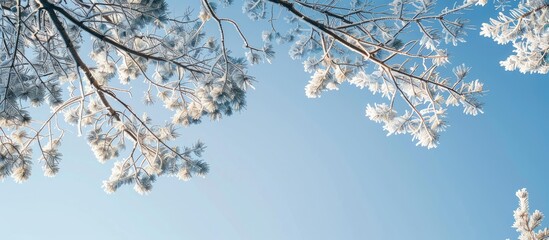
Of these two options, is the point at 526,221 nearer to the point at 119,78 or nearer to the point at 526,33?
the point at 526,33

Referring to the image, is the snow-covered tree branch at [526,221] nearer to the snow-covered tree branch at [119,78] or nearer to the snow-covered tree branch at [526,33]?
the snow-covered tree branch at [526,33]

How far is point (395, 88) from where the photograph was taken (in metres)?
3.84

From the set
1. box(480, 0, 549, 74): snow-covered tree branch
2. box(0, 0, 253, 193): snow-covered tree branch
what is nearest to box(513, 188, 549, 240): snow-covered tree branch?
box(480, 0, 549, 74): snow-covered tree branch

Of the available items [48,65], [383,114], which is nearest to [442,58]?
[383,114]

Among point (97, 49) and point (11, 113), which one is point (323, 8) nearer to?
point (97, 49)

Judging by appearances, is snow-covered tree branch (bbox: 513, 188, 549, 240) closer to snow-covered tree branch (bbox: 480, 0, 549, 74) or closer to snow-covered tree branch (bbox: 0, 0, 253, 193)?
snow-covered tree branch (bbox: 480, 0, 549, 74)

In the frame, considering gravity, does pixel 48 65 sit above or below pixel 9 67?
above

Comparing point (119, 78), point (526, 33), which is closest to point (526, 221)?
point (526, 33)

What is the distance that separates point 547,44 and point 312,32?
2.60 m

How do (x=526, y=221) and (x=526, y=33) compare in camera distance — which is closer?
(x=526, y=33)

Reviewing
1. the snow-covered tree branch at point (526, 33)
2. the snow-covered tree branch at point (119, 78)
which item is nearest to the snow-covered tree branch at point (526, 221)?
the snow-covered tree branch at point (526, 33)

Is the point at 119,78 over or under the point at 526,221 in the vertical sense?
over

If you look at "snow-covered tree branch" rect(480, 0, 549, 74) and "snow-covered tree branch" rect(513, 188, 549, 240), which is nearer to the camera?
"snow-covered tree branch" rect(480, 0, 549, 74)

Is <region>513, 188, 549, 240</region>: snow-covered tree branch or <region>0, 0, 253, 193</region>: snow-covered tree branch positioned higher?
<region>0, 0, 253, 193</region>: snow-covered tree branch
